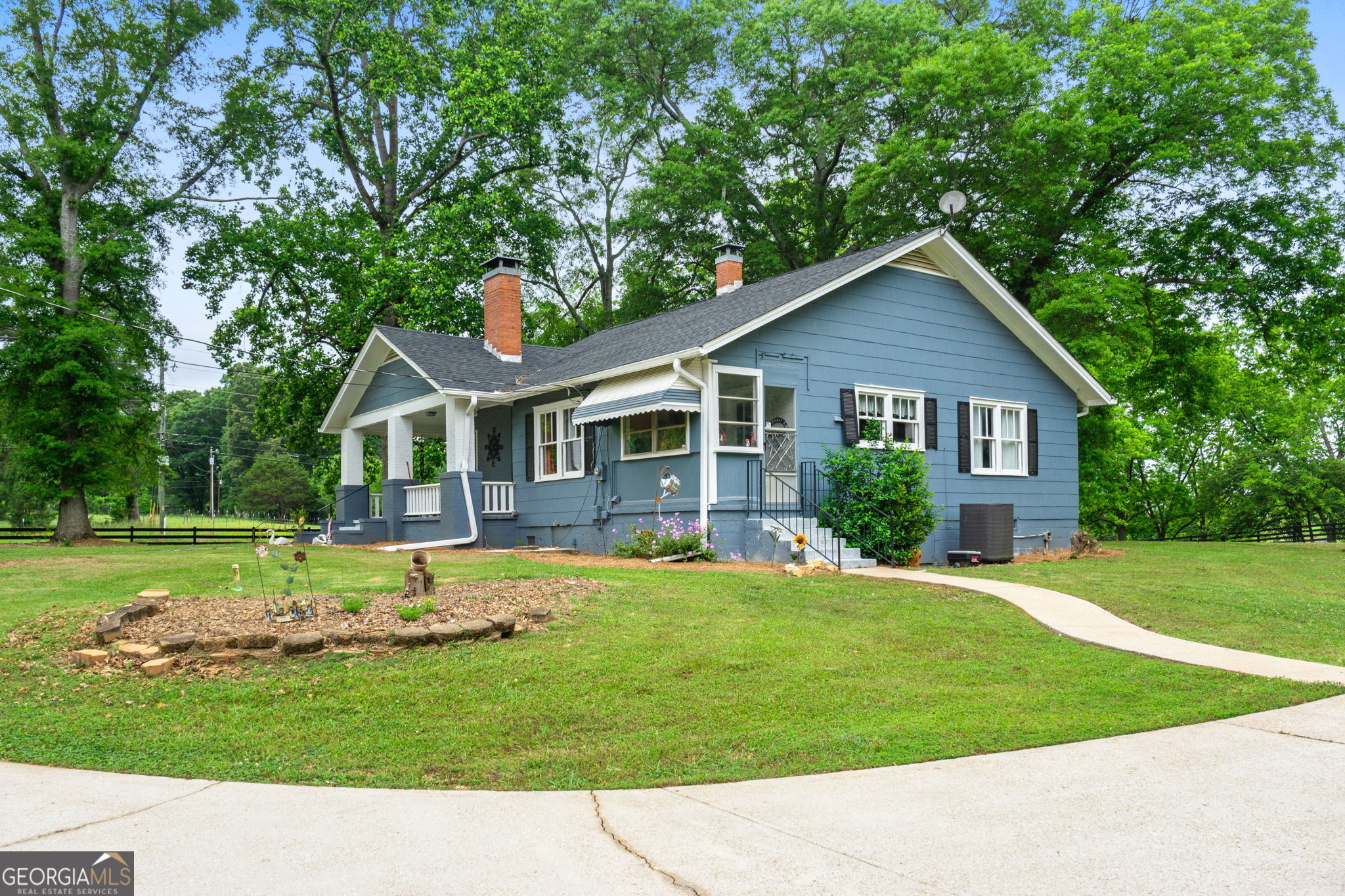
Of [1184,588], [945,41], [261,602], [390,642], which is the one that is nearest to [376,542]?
[261,602]

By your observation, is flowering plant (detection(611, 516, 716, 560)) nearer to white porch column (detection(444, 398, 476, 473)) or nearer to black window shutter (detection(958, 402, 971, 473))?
white porch column (detection(444, 398, 476, 473))

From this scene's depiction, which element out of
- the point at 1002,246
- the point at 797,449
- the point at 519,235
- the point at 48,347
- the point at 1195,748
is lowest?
the point at 1195,748

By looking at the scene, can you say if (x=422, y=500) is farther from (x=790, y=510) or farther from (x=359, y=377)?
(x=790, y=510)

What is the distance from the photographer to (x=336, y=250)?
27.4 metres

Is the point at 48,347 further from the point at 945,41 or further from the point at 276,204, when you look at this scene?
the point at 945,41

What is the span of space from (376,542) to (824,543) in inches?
467

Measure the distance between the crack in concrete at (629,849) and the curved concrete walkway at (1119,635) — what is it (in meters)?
5.39

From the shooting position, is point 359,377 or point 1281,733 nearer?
point 1281,733

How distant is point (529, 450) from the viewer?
62.8 feet

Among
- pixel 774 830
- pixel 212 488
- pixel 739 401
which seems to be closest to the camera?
pixel 774 830

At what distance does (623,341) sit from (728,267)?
3.62 meters

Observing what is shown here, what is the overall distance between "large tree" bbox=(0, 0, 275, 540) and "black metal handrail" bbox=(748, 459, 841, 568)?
15.4m

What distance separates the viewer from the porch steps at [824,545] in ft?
44.4

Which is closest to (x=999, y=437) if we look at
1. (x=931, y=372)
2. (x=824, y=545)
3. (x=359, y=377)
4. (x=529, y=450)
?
(x=931, y=372)
